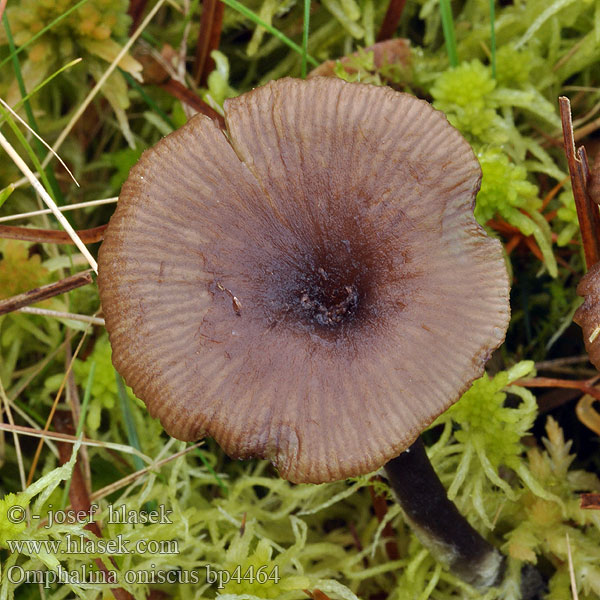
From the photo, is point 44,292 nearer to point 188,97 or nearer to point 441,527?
point 188,97

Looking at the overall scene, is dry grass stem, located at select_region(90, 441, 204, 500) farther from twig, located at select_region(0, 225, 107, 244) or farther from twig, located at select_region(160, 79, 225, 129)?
twig, located at select_region(160, 79, 225, 129)

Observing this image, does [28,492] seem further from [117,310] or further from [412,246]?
[412,246]

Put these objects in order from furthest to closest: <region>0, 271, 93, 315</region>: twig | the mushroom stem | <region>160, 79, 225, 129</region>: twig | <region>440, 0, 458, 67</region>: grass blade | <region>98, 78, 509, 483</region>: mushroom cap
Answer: <region>160, 79, 225, 129</region>: twig → <region>440, 0, 458, 67</region>: grass blade → <region>0, 271, 93, 315</region>: twig → the mushroom stem → <region>98, 78, 509, 483</region>: mushroom cap

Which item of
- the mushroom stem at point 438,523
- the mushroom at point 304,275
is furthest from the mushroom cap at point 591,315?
the mushroom stem at point 438,523

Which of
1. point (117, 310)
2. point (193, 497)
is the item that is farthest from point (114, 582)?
point (117, 310)

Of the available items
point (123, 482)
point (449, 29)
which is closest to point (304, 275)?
point (123, 482)

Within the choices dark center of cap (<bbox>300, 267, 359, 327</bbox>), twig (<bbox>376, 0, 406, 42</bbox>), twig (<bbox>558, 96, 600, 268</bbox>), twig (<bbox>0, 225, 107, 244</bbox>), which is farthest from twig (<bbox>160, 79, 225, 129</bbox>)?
twig (<bbox>558, 96, 600, 268</bbox>)

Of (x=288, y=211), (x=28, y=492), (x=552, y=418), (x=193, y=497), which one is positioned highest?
(x=288, y=211)
